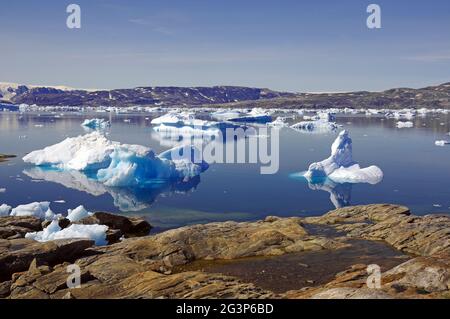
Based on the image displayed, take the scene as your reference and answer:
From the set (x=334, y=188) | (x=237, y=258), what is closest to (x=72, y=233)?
(x=237, y=258)

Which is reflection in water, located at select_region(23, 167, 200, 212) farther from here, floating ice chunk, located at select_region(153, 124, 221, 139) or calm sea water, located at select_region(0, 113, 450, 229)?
floating ice chunk, located at select_region(153, 124, 221, 139)

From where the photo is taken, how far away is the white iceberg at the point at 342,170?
30.2 metres

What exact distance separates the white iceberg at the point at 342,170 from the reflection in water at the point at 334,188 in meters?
0.45

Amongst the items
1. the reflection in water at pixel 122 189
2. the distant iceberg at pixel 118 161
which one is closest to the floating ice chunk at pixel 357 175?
the reflection in water at pixel 122 189

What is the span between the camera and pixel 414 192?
88.0 ft

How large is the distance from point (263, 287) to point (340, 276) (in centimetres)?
188

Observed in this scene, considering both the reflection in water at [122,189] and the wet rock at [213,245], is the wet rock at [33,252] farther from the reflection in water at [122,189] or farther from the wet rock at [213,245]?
the reflection in water at [122,189]

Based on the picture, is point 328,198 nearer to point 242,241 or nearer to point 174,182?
point 174,182

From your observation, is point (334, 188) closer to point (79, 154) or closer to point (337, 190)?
point (337, 190)

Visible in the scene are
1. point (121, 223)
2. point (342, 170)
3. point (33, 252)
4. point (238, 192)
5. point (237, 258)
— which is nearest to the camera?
point (33, 252)

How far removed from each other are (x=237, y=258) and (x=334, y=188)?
16662 mm

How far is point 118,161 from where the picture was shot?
1211 inches

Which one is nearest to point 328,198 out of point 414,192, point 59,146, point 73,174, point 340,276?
point 414,192
